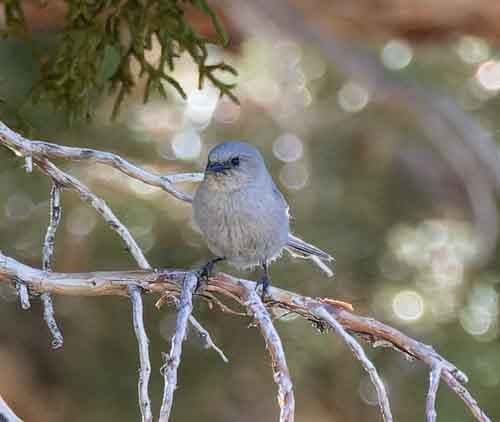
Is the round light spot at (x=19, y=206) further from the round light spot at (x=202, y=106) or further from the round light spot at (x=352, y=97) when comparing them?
the round light spot at (x=352, y=97)

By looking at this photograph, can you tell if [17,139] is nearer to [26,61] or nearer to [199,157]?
[26,61]

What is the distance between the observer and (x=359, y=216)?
724 centimetres

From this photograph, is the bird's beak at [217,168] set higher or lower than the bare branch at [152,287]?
higher

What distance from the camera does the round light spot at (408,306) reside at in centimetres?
677

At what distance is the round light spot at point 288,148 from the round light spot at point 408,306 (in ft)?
3.86

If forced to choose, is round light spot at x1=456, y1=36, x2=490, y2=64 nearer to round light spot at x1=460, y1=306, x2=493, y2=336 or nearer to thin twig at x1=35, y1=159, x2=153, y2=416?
round light spot at x1=460, y1=306, x2=493, y2=336

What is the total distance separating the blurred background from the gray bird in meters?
1.79

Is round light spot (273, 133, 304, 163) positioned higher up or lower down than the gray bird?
higher up

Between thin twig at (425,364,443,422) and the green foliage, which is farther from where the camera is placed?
the green foliage

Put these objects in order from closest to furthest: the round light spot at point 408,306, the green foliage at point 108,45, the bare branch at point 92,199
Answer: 1. the bare branch at point 92,199
2. the green foliage at point 108,45
3. the round light spot at point 408,306

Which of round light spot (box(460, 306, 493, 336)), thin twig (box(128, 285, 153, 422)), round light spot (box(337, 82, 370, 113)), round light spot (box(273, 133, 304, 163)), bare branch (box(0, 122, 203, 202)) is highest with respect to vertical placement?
round light spot (box(337, 82, 370, 113))

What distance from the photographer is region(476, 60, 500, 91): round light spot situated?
320 inches

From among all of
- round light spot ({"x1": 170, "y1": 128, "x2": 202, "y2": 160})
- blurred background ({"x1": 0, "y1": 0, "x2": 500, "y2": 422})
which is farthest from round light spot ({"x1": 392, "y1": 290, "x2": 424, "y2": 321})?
round light spot ({"x1": 170, "y1": 128, "x2": 202, "y2": 160})

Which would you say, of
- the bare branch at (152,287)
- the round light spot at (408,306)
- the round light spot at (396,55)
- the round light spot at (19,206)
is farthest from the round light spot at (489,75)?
the bare branch at (152,287)
